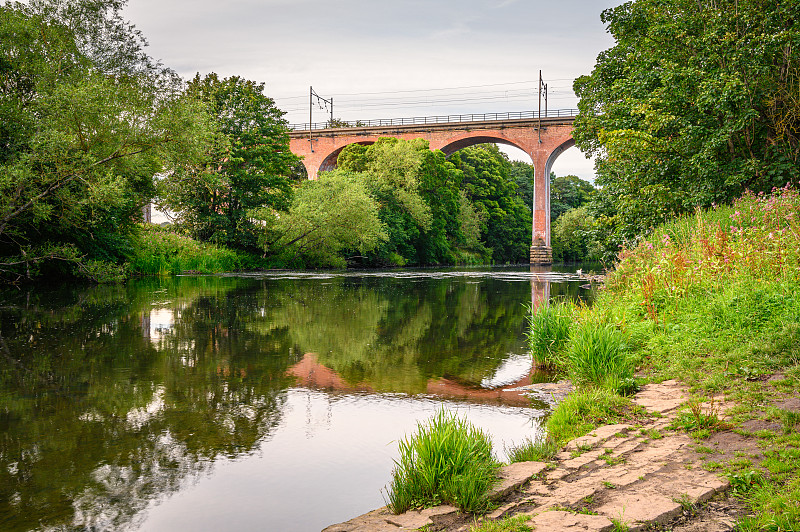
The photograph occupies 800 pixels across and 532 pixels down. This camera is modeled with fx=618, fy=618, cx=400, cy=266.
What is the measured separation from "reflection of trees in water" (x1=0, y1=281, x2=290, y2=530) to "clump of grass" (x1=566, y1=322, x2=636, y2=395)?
2860 mm

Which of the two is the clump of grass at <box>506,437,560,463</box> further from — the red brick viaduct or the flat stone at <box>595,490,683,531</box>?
the red brick viaduct

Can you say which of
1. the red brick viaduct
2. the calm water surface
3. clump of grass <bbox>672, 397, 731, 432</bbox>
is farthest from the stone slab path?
the red brick viaduct

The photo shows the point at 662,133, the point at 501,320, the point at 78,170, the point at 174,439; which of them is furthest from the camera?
the point at 78,170

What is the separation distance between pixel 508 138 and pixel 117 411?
45266 millimetres

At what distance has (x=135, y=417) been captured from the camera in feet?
16.6

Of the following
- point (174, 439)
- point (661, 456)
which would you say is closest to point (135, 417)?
point (174, 439)

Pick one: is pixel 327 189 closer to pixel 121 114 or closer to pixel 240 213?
pixel 240 213

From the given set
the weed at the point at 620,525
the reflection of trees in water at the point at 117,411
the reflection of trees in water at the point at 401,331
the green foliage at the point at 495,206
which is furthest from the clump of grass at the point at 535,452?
the green foliage at the point at 495,206

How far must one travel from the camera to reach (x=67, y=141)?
15.8m

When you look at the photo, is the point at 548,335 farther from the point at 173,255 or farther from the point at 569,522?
the point at 173,255

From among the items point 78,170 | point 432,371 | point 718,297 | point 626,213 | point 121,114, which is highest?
point 121,114

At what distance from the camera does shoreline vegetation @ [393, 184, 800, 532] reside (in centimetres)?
326

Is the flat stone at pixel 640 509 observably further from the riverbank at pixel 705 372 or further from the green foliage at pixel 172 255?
the green foliage at pixel 172 255

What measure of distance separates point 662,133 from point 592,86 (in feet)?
19.4
